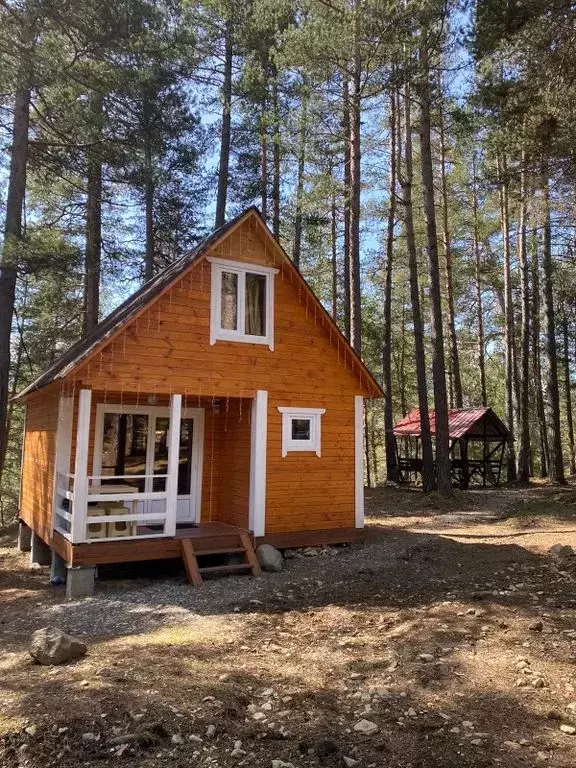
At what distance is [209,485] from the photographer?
1125 cm

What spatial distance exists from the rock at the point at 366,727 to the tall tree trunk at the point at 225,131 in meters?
17.1

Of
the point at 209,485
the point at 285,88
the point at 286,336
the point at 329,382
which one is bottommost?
the point at 209,485

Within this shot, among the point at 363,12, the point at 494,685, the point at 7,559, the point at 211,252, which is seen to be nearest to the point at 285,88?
the point at 363,12

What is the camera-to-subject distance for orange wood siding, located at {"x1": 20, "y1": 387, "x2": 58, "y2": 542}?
10.4 m

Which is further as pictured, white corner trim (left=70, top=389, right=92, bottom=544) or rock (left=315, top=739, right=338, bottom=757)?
white corner trim (left=70, top=389, right=92, bottom=544)

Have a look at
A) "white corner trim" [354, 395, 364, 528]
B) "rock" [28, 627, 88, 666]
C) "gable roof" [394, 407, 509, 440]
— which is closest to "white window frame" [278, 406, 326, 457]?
"white corner trim" [354, 395, 364, 528]

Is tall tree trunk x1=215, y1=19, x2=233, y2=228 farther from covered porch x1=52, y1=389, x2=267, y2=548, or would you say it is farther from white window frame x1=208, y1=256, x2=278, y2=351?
covered porch x1=52, y1=389, x2=267, y2=548

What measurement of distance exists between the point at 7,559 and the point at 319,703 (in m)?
10.3

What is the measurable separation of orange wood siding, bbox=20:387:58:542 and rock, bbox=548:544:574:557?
322 inches

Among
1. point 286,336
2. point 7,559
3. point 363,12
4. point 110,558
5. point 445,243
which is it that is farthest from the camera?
point 445,243

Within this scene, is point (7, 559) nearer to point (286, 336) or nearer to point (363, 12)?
point (286, 336)

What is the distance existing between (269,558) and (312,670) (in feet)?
13.8

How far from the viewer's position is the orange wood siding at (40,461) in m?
10.4

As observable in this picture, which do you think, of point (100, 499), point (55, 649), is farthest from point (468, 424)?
point (55, 649)
